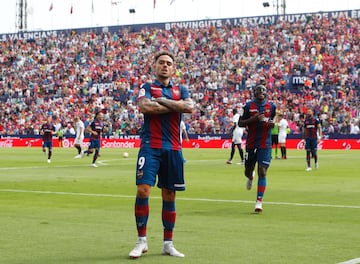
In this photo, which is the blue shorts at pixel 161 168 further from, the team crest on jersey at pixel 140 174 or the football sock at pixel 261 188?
the football sock at pixel 261 188

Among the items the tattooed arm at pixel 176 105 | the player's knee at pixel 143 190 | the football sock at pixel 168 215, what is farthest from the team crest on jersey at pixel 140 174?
the tattooed arm at pixel 176 105

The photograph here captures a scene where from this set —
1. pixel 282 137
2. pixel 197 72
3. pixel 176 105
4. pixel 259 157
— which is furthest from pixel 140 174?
pixel 197 72

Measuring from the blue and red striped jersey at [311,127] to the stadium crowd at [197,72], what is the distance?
22.9m

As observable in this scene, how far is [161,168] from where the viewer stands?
9.25 metres

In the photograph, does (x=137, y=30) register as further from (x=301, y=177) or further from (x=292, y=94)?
(x=301, y=177)

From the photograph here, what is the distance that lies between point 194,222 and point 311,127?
Answer: 15663mm

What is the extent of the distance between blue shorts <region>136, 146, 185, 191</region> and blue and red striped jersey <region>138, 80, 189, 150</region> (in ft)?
0.27

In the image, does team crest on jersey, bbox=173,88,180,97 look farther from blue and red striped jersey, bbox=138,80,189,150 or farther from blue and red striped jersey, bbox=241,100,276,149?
blue and red striped jersey, bbox=241,100,276,149

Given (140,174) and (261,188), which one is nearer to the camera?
(140,174)

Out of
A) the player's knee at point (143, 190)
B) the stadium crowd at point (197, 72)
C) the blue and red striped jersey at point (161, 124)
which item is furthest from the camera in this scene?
the stadium crowd at point (197, 72)

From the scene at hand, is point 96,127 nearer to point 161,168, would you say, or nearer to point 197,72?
point 161,168

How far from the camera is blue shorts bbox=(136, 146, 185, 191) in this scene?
29.6 ft

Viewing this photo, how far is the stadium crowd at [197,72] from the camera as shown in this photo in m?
54.3

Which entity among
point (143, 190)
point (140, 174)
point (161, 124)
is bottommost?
point (143, 190)
